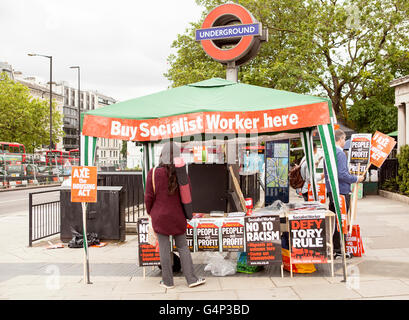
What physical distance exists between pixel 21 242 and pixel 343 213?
677 cm

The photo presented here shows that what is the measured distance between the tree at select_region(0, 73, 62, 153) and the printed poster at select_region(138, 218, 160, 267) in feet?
132

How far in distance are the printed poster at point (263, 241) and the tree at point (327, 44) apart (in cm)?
1669

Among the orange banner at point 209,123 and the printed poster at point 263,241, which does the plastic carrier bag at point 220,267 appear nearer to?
the printed poster at point 263,241

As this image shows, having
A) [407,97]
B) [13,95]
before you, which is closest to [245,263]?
[407,97]

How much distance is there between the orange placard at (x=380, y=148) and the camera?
7137 millimetres

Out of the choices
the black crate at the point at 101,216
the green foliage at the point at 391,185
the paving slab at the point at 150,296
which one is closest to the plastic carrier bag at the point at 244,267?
the paving slab at the point at 150,296

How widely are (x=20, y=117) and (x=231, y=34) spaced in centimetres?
3973

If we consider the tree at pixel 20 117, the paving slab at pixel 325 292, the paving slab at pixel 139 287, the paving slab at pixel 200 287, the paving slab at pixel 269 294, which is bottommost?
the paving slab at pixel 139 287

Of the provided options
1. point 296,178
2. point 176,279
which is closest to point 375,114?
point 296,178

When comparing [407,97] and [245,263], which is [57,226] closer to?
[245,263]

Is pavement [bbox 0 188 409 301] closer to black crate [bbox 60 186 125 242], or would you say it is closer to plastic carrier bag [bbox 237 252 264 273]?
plastic carrier bag [bbox 237 252 264 273]

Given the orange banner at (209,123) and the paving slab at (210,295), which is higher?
the orange banner at (209,123)

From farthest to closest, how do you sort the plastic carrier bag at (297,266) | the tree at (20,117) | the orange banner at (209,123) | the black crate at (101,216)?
the tree at (20,117) → the black crate at (101,216) → the plastic carrier bag at (297,266) → the orange banner at (209,123)

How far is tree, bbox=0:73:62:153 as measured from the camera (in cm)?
4281
